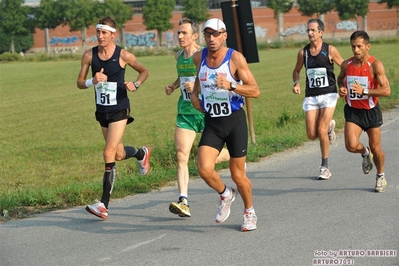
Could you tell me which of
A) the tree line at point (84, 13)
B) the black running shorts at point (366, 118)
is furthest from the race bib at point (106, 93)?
the tree line at point (84, 13)

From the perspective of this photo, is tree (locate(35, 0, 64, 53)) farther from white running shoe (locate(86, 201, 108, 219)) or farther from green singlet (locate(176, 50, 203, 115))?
white running shoe (locate(86, 201, 108, 219))

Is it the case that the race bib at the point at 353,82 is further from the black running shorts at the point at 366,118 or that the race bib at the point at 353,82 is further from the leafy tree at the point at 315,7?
the leafy tree at the point at 315,7

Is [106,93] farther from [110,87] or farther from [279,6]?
[279,6]

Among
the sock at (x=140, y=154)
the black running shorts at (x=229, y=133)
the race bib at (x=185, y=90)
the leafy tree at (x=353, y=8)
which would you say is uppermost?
the race bib at (x=185, y=90)

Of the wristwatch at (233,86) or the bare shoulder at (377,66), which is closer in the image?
the wristwatch at (233,86)

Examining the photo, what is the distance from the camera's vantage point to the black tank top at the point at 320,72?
1166 cm

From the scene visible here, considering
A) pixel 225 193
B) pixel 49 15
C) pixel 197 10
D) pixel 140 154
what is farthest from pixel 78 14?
pixel 225 193

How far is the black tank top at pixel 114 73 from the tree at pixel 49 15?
4064 inches

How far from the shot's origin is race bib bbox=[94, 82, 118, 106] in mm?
9414

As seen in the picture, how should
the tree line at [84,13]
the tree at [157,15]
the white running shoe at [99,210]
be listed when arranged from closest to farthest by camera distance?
the white running shoe at [99,210] < the tree line at [84,13] < the tree at [157,15]

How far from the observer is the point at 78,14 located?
10988 centimetres

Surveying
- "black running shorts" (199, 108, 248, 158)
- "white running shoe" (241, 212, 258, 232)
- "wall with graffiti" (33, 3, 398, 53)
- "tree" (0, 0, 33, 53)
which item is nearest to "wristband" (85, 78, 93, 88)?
"black running shorts" (199, 108, 248, 158)

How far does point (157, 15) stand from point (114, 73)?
340ft

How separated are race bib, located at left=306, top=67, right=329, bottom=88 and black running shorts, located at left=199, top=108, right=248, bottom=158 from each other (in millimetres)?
3869
